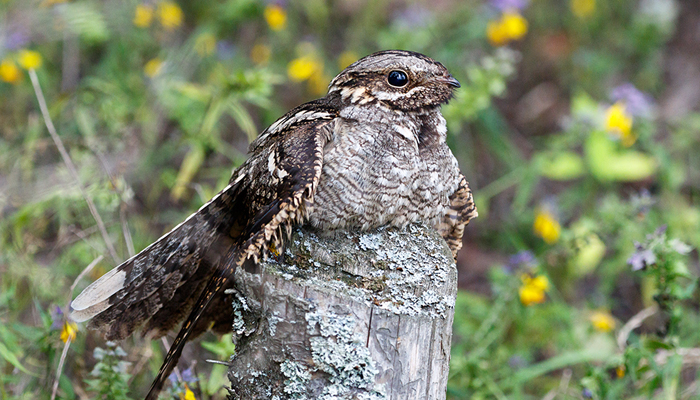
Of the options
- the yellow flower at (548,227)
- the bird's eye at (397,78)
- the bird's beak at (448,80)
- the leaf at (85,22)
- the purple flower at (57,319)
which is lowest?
the purple flower at (57,319)

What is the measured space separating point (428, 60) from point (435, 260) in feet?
2.61

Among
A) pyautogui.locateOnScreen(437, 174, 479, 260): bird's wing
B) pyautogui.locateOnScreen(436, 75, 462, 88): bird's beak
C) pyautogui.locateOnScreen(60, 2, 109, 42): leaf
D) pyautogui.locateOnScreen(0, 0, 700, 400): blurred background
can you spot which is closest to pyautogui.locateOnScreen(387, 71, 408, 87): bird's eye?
pyautogui.locateOnScreen(436, 75, 462, 88): bird's beak

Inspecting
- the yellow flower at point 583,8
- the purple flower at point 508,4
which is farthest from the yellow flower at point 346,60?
the yellow flower at point 583,8

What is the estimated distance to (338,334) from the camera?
198 cm

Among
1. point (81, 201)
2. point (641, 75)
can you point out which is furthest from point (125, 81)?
point (641, 75)

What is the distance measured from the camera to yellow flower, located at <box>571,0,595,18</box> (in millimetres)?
6441

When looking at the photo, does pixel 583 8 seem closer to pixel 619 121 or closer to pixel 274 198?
pixel 619 121

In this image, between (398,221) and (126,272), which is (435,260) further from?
(126,272)

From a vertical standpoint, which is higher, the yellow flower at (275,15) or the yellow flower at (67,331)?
the yellow flower at (275,15)

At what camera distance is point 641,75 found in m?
6.33

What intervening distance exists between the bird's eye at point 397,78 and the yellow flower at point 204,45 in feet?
8.25

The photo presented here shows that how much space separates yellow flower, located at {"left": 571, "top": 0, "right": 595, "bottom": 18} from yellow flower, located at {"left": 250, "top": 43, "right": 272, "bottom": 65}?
3.16 m

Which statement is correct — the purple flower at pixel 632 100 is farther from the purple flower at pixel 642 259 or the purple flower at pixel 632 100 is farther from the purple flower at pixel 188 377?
the purple flower at pixel 188 377

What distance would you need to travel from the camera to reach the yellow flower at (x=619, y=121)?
414 cm
